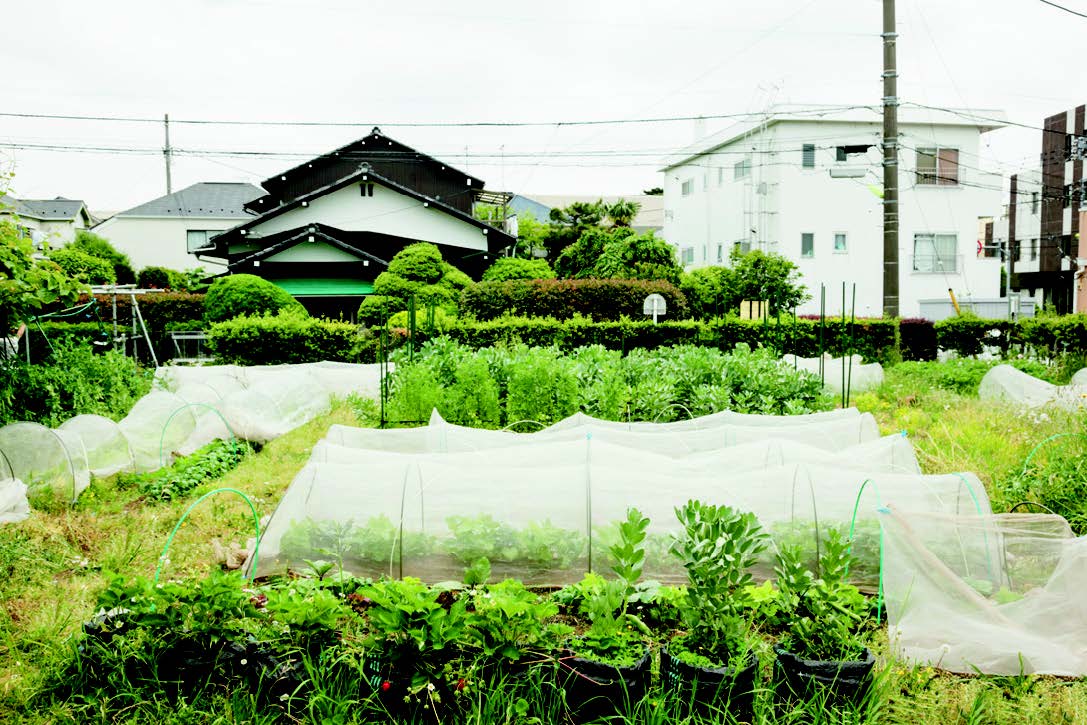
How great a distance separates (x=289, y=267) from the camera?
21734 mm

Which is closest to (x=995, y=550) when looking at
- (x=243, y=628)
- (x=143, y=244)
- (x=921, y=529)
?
(x=921, y=529)

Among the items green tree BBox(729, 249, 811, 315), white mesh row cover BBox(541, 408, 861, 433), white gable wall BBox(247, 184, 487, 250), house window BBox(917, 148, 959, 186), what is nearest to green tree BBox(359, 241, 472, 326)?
white gable wall BBox(247, 184, 487, 250)

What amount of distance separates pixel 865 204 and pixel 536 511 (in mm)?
22526

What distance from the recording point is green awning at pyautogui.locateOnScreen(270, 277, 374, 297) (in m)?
21.6

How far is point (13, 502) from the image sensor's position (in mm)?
5113

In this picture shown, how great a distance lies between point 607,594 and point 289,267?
20365 millimetres

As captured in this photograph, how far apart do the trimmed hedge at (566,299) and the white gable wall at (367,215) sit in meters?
9.67

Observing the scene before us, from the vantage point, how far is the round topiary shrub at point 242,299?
1609 cm

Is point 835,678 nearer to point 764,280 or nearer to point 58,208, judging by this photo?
point 764,280

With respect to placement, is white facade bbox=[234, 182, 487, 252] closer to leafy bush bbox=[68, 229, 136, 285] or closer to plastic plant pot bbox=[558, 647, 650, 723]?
leafy bush bbox=[68, 229, 136, 285]

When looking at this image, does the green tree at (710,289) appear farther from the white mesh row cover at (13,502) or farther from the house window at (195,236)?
the house window at (195,236)

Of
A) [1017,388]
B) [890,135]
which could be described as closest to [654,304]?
[890,135]

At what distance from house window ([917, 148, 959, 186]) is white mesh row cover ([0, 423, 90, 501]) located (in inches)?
934

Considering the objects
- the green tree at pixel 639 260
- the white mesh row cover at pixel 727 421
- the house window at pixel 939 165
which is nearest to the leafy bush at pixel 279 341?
the green tree at pixel 639 260
